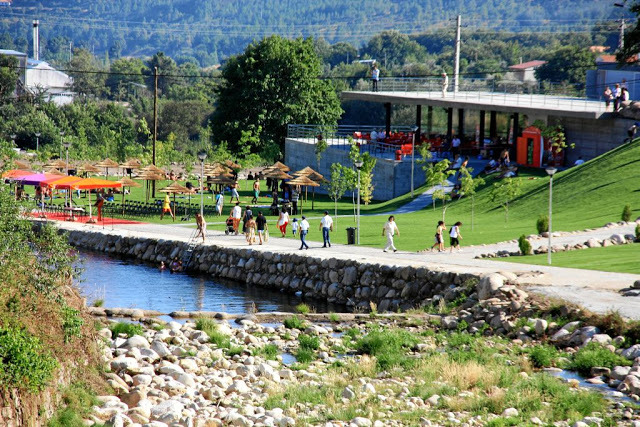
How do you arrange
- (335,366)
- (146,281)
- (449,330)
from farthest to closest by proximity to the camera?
(146,281)
(449,330)
(335,366)

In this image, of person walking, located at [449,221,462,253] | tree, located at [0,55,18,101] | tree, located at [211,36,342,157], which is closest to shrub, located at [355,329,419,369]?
person walking, located at [449,221,462,253]

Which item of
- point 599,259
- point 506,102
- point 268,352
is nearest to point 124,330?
point 268,352

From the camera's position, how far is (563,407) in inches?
699

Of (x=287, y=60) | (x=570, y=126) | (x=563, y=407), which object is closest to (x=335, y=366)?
(x=563, y=407)

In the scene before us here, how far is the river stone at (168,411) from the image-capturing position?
54.8 feet

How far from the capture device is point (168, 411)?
17047 millimetres

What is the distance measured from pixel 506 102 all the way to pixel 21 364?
4563 cm

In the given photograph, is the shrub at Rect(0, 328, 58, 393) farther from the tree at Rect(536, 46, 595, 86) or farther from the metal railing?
the tree at Rect(536, 46, 595, 86)

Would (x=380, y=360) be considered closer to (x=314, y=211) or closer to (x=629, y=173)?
(x=629, y=173)

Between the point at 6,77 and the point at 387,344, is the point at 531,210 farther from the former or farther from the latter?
the point at 6,77

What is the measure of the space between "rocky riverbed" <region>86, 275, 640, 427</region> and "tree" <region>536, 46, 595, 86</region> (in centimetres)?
9032

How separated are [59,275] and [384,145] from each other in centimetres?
4285

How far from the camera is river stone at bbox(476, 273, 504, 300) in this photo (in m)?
25.2

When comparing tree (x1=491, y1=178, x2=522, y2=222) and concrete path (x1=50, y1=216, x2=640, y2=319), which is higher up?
tree (x1=491, y1=178, x2=522, y2=222)
